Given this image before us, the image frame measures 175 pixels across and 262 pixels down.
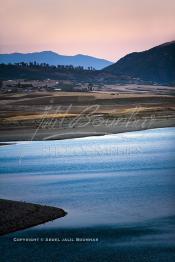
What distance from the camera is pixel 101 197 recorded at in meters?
40.6

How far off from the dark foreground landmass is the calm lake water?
A: 1.66 ft

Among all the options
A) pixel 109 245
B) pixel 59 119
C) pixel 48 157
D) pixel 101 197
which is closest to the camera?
pixel 109 245

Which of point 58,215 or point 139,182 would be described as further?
point 139,182

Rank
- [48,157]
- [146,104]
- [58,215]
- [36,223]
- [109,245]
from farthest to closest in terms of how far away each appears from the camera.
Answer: [146,104], [48,157], [58,215], [36,223], [109,245]

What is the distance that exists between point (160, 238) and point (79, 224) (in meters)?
5.05

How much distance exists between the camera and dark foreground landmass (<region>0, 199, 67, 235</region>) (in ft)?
97.7

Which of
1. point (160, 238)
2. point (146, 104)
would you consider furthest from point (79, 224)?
point (146, 104)

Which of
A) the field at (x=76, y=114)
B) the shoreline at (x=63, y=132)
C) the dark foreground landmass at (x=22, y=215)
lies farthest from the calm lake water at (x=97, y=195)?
the field at (x=76, y=114)

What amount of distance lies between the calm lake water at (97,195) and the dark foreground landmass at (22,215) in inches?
19.9

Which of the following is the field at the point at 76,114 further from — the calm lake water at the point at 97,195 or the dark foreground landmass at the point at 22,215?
the dark foreground landmass at the point at 22,215

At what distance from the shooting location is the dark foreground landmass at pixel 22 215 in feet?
97.7

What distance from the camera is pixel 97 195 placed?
41375 millimetres

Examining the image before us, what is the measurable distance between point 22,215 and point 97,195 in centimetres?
1077

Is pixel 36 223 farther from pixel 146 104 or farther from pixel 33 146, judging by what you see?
pixel 146 104
